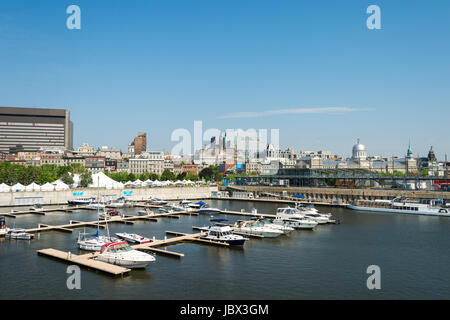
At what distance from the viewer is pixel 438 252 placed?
167 ft

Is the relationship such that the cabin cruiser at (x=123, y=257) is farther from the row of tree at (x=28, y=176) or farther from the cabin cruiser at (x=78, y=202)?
the row of tree at (x=28, y=176)

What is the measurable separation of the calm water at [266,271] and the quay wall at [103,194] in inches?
1886

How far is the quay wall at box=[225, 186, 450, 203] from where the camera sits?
113m

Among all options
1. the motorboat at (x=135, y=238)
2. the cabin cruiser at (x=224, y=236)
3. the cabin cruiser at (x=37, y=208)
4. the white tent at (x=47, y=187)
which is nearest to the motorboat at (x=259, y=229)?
the cabin cruiser at (x=224, y=236)

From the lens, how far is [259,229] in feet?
202

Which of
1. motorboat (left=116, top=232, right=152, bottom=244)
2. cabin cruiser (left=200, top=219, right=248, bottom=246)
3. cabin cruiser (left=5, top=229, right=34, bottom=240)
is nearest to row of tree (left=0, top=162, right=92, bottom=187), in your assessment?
cabin cruiser (left=5, top=229, right=34, bottom=240)

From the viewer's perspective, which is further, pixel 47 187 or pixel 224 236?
pixel 47 187

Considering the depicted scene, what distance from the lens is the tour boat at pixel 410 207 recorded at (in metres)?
91.0

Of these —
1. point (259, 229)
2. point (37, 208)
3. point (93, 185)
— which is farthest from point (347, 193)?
point (37, 208)

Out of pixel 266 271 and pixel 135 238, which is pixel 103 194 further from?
pixel 266 271

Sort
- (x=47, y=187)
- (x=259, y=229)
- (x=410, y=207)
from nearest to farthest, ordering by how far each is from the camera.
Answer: (x=259, y=229) → (x=410, y=207) → (x=47, y=187)

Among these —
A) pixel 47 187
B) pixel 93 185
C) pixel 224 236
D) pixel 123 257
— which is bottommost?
pixel 224 236

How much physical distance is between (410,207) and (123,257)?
3164 inches
